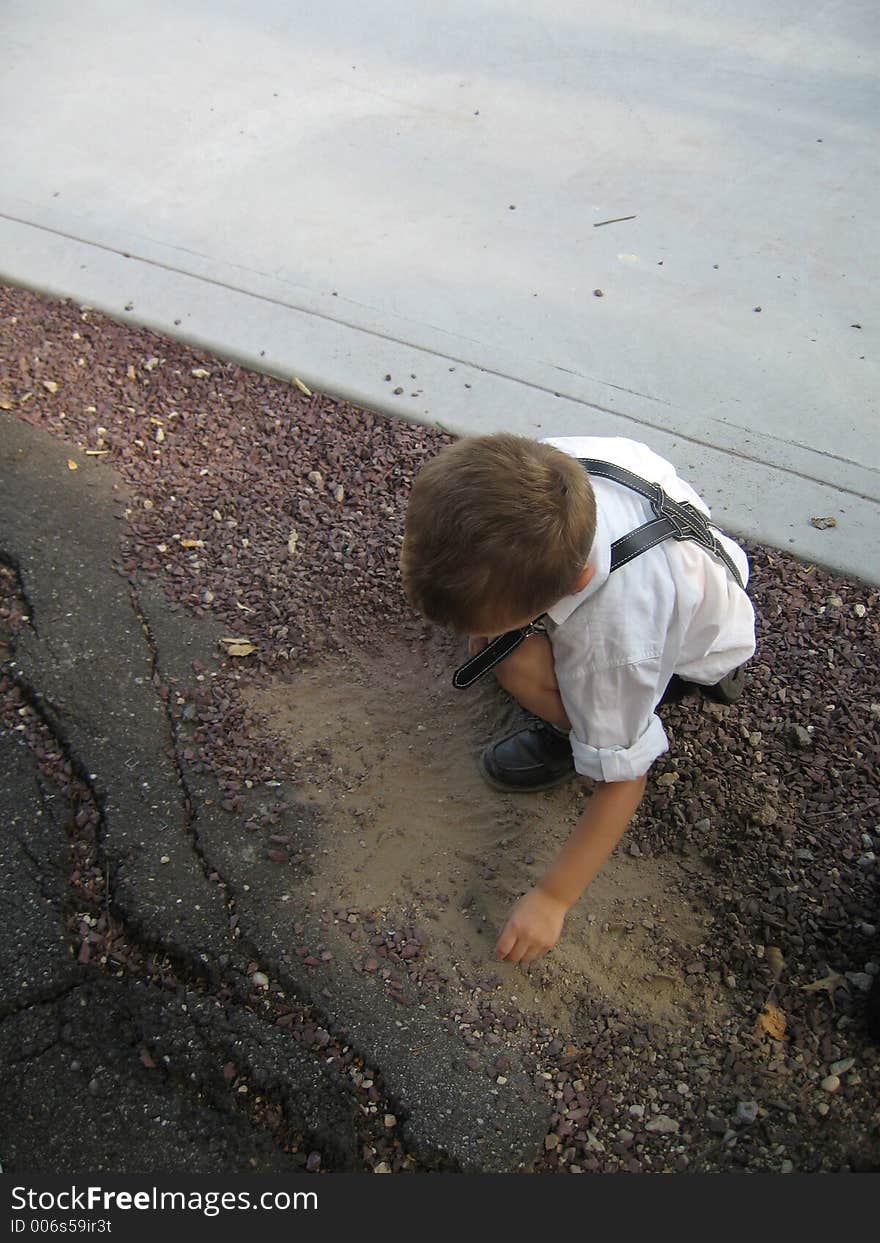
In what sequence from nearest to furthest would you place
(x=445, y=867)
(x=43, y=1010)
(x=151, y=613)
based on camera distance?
(x=43, y=1010) < (x=445, y=867) < (x=151, y=613)

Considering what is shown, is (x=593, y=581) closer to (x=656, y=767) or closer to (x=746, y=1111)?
(x=656, y=767)

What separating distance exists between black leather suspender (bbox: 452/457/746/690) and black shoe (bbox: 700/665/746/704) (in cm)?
28

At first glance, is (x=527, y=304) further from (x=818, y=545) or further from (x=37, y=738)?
(x=37, y=738)

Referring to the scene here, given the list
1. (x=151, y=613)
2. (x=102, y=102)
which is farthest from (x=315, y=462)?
(x=102, y=102)

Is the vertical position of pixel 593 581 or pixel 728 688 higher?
pixel 593 581

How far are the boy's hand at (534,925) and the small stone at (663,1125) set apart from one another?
1.03 ft

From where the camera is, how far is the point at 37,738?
7.25 ft

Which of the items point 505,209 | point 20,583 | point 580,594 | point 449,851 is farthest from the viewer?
point 505,209

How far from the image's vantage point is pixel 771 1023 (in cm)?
179

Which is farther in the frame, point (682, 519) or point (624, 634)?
point (682, 519)

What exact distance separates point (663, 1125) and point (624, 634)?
79cm

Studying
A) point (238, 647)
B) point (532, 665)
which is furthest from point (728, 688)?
point (238, 647)

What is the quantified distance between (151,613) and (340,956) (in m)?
0.98

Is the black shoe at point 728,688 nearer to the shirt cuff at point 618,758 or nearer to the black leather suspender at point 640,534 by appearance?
the black leather suspender at point 640,534
